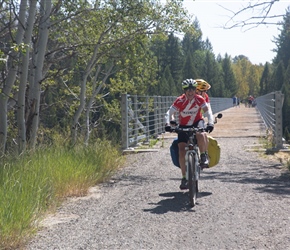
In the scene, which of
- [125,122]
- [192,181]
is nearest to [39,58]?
[125,122]

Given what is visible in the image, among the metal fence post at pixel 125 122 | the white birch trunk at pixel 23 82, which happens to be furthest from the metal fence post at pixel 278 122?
the white birch trunk at pixel 23 82

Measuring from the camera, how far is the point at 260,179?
946 centimetres

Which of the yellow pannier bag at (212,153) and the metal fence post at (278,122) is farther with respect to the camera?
the metal fence post at (278,122)

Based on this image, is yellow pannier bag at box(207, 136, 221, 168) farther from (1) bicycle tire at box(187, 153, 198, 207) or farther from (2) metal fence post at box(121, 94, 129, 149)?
(2) metal fence post at box(121, 94, 129, 149)

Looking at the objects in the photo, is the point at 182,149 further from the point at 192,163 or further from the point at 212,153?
the point at 212,153

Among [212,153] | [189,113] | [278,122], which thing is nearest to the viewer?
[189,113]

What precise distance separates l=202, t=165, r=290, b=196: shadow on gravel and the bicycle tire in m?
1.58

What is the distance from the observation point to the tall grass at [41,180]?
5324mm

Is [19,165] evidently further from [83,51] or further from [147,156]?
[83,51]

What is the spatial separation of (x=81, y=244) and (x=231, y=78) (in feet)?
415

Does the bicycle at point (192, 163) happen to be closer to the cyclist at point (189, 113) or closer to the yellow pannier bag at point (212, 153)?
the cyclist at point (189, 113)

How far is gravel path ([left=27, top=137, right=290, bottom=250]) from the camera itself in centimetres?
534

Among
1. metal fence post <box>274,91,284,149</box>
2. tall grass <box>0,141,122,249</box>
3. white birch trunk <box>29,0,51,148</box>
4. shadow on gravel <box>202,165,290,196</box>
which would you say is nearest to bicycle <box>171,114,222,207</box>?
shadow on gravel <box>202,165,290,196</box>

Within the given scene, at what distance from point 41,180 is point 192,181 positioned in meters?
1.83
